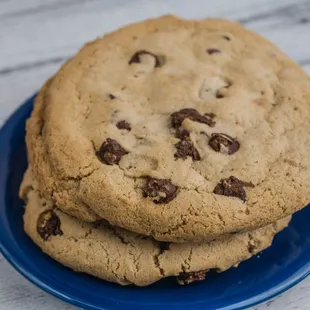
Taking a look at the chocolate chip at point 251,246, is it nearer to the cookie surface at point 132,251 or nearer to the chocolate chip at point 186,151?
the cookie surface at point 132,251

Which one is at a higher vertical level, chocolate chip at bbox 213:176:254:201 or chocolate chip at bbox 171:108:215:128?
chocolate chip at bbox 171:108:215:128

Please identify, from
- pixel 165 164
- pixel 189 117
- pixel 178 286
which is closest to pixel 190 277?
pixel 178 286

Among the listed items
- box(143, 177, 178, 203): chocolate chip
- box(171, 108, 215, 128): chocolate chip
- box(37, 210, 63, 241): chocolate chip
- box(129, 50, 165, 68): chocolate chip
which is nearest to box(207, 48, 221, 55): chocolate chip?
box(129, 50, 165, 68): chocolate chip

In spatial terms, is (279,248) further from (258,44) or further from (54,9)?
(54,9)

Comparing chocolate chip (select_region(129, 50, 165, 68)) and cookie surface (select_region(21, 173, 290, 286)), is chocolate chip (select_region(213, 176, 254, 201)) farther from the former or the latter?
chocolate chip (select_region(129, 50, 165, 68))

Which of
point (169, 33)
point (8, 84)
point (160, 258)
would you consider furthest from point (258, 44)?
point (8, 84)
